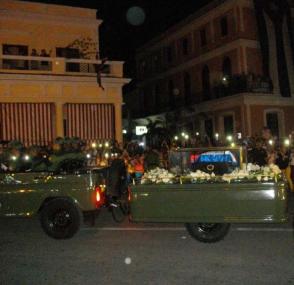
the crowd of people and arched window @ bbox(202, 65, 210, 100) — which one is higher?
arched window @ bbox(202, 65, 210, 100)

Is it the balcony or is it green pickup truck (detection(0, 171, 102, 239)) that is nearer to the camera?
green pickup truck (detection(0, 171, 102, 239))

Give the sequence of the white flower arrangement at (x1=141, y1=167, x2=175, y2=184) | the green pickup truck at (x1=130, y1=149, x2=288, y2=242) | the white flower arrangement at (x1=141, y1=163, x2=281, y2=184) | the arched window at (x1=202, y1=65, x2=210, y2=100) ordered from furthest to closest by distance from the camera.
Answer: the arched window at (x1=202, y1=65, x2=210, y2=100) → the white flower arrangement at (x1=141, y1=167, x2=175, y2=184) → the white flower arrangement at (x1=141, y1=163, x2=281, y2=184) → the green pickup truck at (x1=130, y1=149, x2=288, y2=242)

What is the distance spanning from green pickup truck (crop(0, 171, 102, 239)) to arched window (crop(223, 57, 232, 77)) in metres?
20.4

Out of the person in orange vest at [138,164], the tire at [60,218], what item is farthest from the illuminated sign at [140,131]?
the tire at [60,218]

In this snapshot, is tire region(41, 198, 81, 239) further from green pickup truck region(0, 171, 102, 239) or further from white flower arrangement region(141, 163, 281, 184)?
white flower arrangement region(141, 163, 281, 184)

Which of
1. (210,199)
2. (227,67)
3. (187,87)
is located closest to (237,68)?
(227,67)

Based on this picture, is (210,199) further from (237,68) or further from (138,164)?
(237,68)

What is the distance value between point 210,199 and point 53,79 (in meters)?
11.7

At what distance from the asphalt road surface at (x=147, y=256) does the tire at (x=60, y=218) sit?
0.17 metres

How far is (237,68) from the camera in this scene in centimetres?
2772

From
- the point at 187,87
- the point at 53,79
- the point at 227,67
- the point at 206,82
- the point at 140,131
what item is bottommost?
the point at 140,131

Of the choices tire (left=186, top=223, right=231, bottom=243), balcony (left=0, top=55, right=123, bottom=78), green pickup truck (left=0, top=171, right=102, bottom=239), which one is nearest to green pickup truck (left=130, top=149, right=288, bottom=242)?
tire (left=186, top=223, right=231, bottom=243)

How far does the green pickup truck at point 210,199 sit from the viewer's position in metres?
7.66

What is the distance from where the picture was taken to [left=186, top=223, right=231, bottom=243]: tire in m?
8.41
